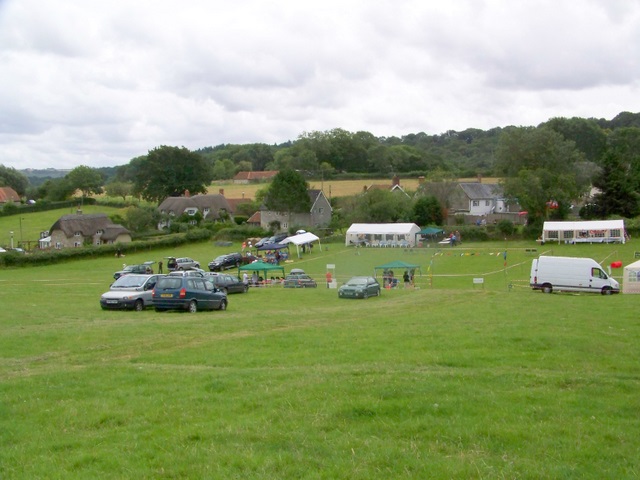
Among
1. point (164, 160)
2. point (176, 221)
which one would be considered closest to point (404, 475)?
point (176, 221)

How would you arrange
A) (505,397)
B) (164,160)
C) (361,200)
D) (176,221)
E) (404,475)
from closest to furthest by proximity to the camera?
1. (404,475)
2. (505,397)
3. (361,200)
4. (176,221)
5. (164,160)

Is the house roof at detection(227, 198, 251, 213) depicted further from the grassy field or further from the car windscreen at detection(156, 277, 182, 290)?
the grassy field

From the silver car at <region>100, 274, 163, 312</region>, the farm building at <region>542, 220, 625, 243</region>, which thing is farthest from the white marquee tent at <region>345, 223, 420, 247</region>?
the silver car at <region>100, 274, 163, 312</region>

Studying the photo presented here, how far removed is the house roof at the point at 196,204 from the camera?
11125 cm

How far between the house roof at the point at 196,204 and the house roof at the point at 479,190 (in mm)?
39267

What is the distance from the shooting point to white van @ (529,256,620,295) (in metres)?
38.0

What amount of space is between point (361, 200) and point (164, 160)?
44.5m

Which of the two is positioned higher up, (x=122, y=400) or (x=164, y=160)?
(x=164, y=160)

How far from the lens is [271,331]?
18359 mm

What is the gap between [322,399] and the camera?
9273 millimetres

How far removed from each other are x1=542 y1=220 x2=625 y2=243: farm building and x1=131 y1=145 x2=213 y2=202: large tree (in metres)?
66.6

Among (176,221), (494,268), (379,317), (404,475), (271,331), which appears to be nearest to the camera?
(404,475)

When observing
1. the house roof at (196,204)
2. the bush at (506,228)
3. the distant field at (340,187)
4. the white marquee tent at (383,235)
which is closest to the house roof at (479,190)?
the distant field at (340,187)

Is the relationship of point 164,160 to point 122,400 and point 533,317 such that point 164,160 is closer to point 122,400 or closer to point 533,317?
point 533,317
